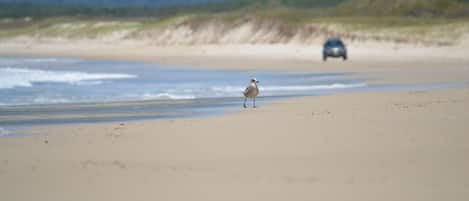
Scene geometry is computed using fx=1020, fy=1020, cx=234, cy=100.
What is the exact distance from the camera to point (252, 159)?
1016 centimetres

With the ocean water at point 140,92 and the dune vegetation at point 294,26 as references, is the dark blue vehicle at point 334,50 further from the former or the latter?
the ocean water at point 140,92

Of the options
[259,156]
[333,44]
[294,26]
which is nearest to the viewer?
[259,156]

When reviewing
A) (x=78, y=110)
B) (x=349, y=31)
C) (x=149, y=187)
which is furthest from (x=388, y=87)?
(x=349, y=31)

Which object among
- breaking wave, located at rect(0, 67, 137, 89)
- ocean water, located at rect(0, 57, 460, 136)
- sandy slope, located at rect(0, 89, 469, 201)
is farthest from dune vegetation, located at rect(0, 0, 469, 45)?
sandy slope, located at rect(0, 89, 469, 201)

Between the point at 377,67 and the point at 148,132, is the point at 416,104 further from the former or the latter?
the point at 377,67

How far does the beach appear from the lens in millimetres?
8555

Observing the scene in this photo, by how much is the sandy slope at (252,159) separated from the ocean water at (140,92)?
221 cm

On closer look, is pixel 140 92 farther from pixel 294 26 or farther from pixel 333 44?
pixel 294 26

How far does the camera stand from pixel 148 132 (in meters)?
12.7

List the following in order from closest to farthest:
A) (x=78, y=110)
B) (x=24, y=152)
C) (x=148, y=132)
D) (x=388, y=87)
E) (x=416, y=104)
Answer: (x=24, y=152)
(x=148, y=132)
(x=416, y=104)
(x=78, y=110)
(x=388, y=87)

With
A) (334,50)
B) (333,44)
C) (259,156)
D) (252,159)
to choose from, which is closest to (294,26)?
(333,44)

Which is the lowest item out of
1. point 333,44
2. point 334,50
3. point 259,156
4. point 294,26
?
point 334,50

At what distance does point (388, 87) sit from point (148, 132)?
10.7 metres

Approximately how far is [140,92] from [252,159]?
1225 cm
